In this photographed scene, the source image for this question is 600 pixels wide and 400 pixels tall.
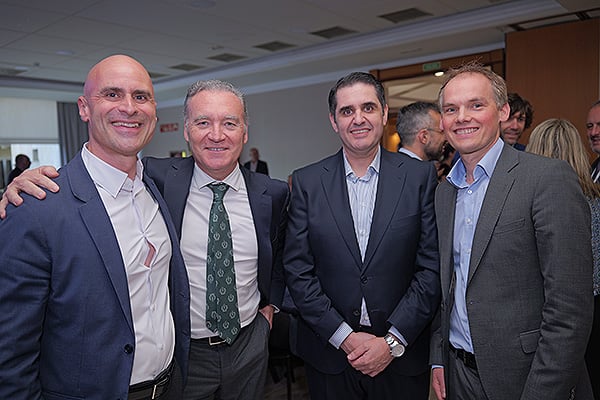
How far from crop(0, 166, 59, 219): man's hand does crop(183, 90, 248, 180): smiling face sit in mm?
643

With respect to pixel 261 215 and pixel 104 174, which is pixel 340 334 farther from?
pixel 104 174

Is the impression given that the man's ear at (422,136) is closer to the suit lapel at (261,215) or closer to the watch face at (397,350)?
the suit lapel at (261,215)

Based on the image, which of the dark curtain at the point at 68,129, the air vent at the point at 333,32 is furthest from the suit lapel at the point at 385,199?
the dark curtain at the point at 68,129

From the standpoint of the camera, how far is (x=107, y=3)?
5789 mm

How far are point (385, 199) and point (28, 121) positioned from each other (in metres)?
14.4

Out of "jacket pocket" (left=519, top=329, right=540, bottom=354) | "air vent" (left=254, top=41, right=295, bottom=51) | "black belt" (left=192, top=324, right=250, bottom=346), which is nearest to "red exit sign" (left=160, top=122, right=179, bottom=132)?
"air vent" (left=254, top=41, right=295, bottom=51)

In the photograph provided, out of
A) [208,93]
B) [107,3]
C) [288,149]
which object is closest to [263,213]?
[208,93]

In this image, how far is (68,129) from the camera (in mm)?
13812

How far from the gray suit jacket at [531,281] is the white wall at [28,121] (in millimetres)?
14550

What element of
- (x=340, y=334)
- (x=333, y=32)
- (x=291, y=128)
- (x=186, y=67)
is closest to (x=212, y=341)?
(x=340, y=334)

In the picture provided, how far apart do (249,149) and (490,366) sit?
1117cm

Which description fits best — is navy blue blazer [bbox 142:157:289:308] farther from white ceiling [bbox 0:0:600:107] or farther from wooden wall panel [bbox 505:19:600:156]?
wooden wall panel [bbox 505:19:600:156]

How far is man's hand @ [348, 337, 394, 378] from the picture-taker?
1871mm

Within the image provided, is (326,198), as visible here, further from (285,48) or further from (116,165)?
(285,48)
